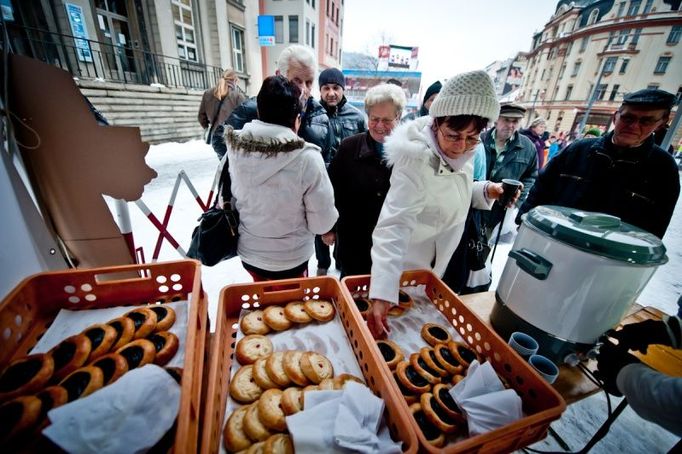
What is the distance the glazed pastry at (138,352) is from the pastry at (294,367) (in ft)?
1.60

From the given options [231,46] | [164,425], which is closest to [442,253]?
[164,425]

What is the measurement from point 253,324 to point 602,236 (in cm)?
147

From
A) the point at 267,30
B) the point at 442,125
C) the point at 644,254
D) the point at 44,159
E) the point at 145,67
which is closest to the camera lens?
the point at 644,254

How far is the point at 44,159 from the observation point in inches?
62.3

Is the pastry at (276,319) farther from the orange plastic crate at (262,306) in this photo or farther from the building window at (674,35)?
the building window at (674,35)

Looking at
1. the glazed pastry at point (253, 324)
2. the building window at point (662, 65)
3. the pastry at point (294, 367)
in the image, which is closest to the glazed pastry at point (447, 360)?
the pastry at point (294, 367)

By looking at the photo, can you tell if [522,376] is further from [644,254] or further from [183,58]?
[183,58]

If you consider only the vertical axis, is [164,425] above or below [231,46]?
below

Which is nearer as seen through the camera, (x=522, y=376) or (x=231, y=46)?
(x=522, y=376)

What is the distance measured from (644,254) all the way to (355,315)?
1.09 m

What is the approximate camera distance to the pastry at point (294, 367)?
105 cm

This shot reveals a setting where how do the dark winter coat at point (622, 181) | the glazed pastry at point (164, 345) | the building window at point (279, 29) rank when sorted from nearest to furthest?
the glazed pastry at point (164, 345), the dark winter coat at point (622, 181), the building window at point (279, 29)

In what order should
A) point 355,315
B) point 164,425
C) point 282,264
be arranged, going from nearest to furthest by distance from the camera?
point 164,425, point 355,315, point 282,264

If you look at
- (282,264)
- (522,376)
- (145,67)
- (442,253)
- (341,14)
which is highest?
(341,14)
